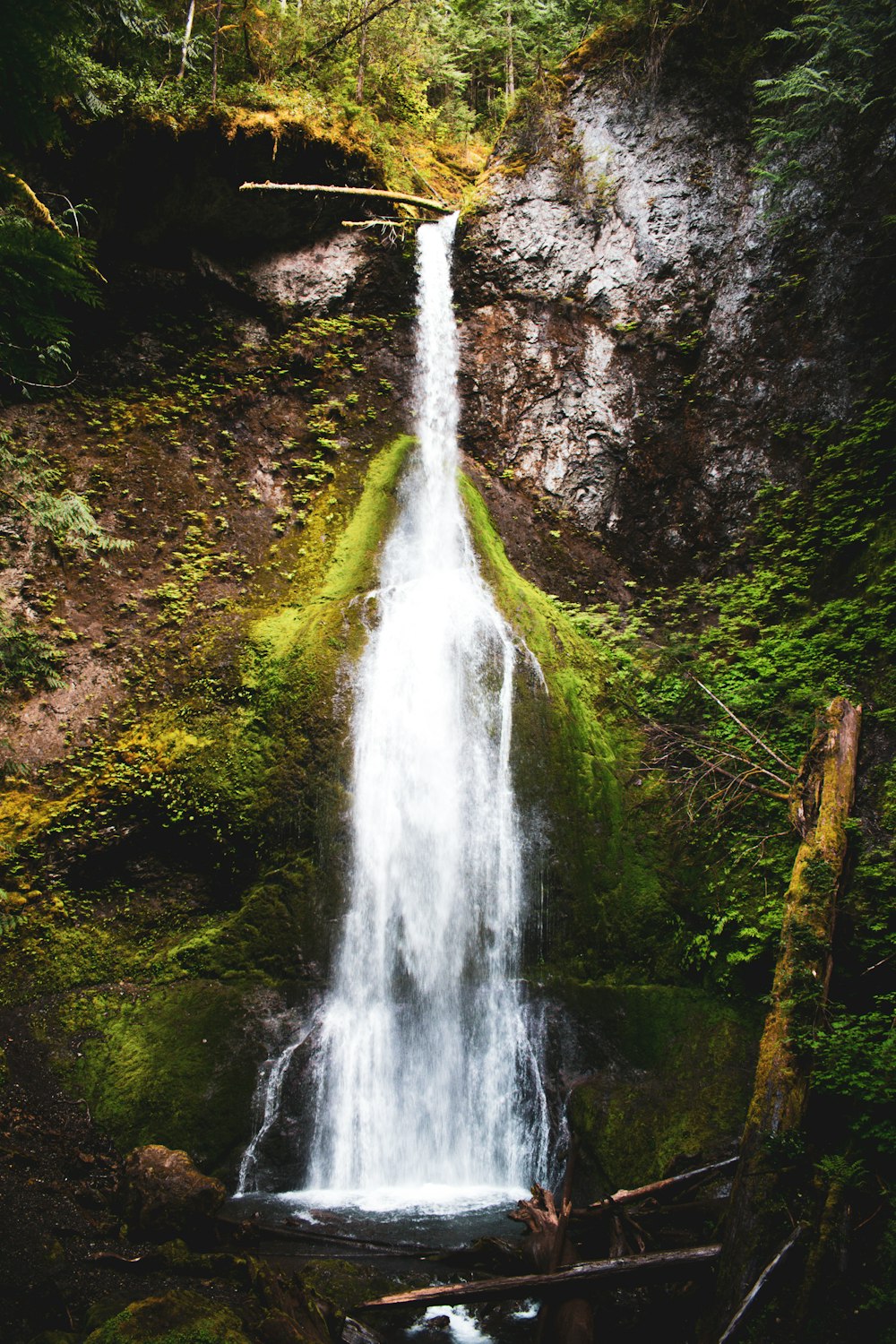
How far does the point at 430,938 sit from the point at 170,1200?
8.77 ft

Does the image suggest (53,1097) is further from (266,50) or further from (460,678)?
(266,50)

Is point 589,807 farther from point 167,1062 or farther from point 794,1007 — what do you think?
point 167,1062

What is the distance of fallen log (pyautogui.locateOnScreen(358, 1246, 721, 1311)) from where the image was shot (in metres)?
3.42

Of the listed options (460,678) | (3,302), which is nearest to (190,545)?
(460,678)

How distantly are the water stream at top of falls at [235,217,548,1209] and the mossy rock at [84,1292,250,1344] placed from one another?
7.60ft

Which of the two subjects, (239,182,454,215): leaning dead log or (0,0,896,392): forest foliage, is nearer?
(0,0,896,392): forest foliage

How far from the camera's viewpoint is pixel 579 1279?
3441 mm

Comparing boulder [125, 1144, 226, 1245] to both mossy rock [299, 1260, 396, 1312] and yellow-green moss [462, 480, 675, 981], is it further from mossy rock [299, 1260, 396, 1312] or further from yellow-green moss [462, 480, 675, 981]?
yellow-green moss [462, 480, 675, 981]

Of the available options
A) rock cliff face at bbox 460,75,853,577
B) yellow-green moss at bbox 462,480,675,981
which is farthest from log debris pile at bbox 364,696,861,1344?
rock cliff face at bbox 460,75,853,577

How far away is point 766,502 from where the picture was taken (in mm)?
9141

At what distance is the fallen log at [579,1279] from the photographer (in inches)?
135

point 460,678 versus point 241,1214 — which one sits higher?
Answer: point 460,678

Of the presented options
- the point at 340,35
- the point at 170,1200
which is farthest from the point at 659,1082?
the point at 340,35

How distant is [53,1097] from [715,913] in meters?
5.70
